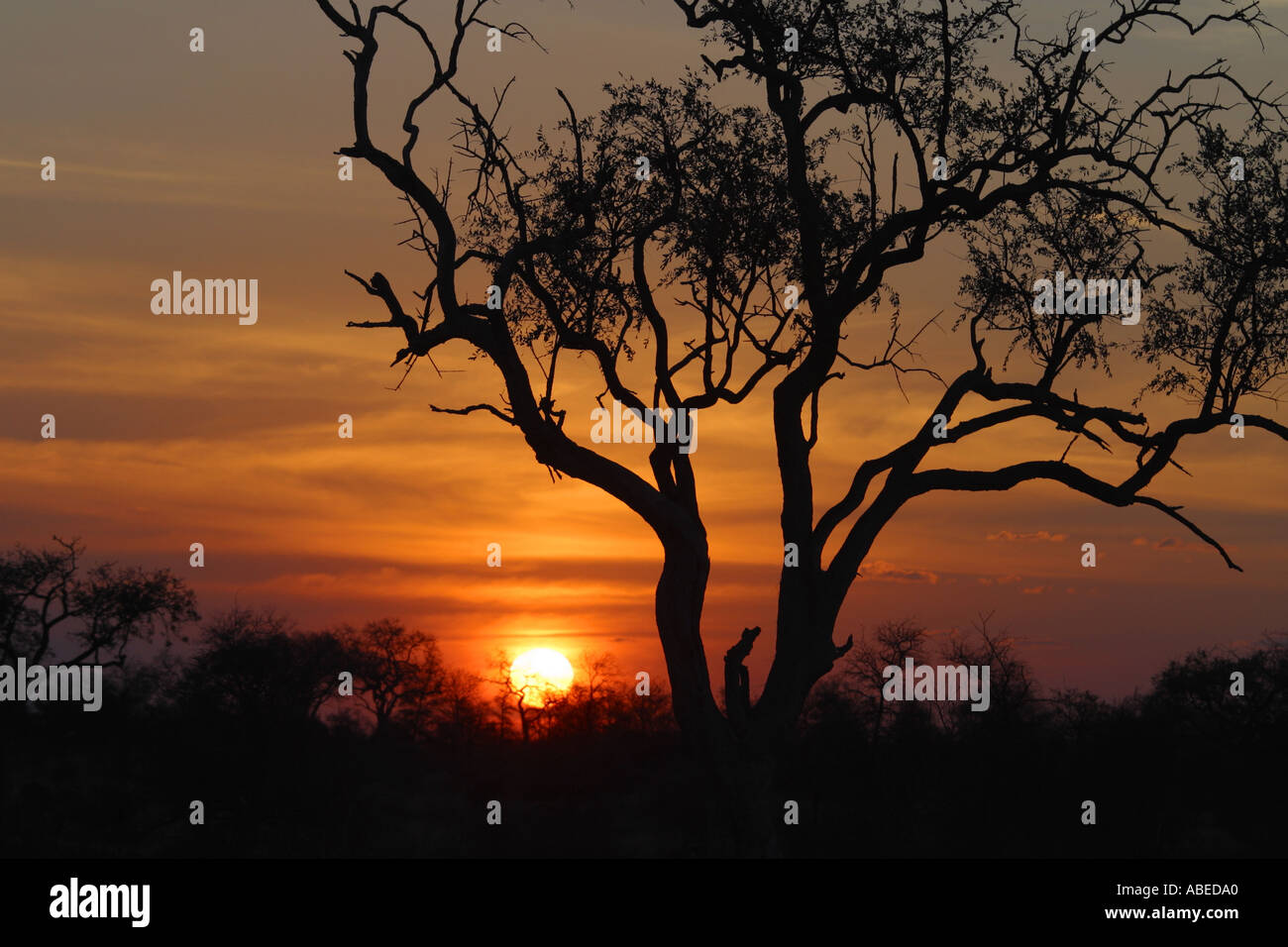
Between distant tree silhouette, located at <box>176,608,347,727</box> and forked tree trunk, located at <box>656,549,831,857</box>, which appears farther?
distant tree silhouette, located at <box>176,608,347,727</box>

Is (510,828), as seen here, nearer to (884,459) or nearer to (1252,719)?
(1252,719)

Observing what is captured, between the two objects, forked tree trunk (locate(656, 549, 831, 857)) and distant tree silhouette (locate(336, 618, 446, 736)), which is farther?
distant tree silhouette (locate(336, 618, 446, 736))

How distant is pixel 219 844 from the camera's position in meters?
42.1

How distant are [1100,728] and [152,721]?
31.9 metres

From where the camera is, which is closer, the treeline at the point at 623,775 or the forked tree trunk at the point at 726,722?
the forked tree trunk at the point at 726,722

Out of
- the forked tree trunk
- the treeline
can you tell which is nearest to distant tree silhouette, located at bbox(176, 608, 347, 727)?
the treeline

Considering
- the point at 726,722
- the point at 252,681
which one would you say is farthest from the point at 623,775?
the point at 726,722

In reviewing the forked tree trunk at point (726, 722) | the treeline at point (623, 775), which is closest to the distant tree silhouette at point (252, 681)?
the treeline at point (623, 775)

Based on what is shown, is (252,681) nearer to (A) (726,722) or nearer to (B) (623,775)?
(B) (623,775)

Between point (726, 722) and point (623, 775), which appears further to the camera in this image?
point (623, 775)

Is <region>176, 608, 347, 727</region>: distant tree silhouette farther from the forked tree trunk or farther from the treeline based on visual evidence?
the forked tree trunk

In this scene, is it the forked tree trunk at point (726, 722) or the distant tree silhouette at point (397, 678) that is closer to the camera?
the forked tree trunk at point (726, 722)

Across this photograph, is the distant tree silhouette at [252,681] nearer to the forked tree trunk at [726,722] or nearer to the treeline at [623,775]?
the treeline at [623,775]
